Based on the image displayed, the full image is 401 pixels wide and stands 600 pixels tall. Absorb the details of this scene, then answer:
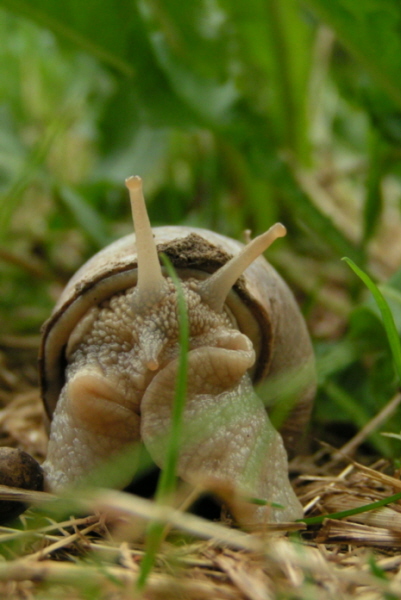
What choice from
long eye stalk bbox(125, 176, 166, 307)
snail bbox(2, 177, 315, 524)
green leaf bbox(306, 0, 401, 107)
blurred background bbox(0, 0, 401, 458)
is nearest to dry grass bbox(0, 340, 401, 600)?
snail bbox(2, 177, 315, 524)

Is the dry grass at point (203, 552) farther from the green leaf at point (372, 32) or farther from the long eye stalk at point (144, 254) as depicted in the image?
the green leaf at point (372, 32)

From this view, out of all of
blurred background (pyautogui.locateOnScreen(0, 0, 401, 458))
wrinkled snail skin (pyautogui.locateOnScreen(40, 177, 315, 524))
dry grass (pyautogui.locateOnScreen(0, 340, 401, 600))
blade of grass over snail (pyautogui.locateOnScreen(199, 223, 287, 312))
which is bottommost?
dry grass (pyautogui.locateOnScreen(0, 340, 401, 600))

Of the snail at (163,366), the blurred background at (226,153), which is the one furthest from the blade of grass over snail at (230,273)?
the blurred background at (226,153)

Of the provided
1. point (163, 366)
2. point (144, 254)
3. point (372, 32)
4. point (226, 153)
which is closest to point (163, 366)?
point (163, 366)

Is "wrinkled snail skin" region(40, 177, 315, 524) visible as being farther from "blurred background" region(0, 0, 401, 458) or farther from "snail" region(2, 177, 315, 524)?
"blurred background" region(0, 0, 401, 458)

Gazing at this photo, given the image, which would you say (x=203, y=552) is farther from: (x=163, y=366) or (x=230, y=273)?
(x=230, y=273)

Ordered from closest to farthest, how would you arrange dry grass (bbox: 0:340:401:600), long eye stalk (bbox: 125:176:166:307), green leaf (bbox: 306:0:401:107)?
dry grass (bbox: 0:340:401:600) < long eye stalk (bbox: 125:176:166:307) < green leaf (bbox: 306:0:401:107)
